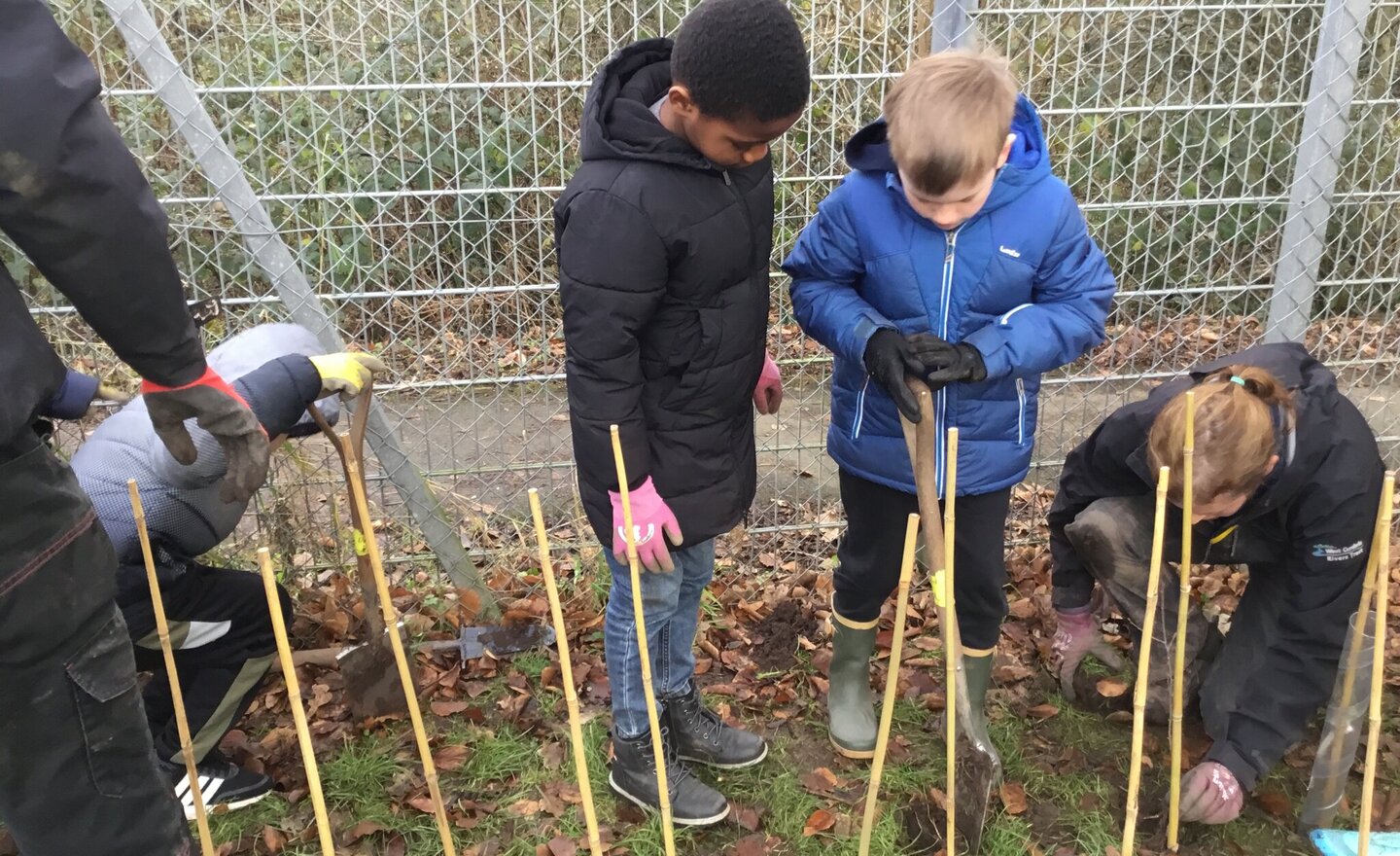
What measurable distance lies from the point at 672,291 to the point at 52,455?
3.59 feet

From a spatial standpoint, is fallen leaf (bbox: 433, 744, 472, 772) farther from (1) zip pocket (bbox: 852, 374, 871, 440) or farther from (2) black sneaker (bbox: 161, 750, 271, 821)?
(1) zip pocket (bbox: 852, 374, 871, 440)

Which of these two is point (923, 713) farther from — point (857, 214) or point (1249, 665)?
point (857, 214)

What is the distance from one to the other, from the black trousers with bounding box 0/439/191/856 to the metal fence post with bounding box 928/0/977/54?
2.50 m

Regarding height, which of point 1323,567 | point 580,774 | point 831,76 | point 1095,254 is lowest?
point 580,774

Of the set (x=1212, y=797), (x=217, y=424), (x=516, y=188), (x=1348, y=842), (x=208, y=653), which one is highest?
(x=516, y=188)

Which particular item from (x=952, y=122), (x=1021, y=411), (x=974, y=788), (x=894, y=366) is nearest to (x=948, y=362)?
(x=894, y=366)

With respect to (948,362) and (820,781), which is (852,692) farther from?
(948,362)

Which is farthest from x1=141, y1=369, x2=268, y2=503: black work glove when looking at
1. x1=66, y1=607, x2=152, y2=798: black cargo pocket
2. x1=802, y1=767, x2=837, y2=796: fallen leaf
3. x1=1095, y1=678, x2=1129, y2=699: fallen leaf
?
x1=1095, y1=678, x2=1129, y2=699: fallen leaf

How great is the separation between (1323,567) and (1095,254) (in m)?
0.84

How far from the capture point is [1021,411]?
7.54ft

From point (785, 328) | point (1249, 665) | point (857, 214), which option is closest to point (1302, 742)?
point (1249, 665)

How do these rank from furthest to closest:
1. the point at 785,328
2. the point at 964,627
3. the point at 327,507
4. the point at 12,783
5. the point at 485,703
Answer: the point at 785,328
the point at 327,507
the point at 485,703
the point at 964,627
the point at 12,783

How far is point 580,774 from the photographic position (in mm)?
1847

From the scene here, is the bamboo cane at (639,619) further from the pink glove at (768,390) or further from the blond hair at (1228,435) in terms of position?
the blond hair at (1228,435)
